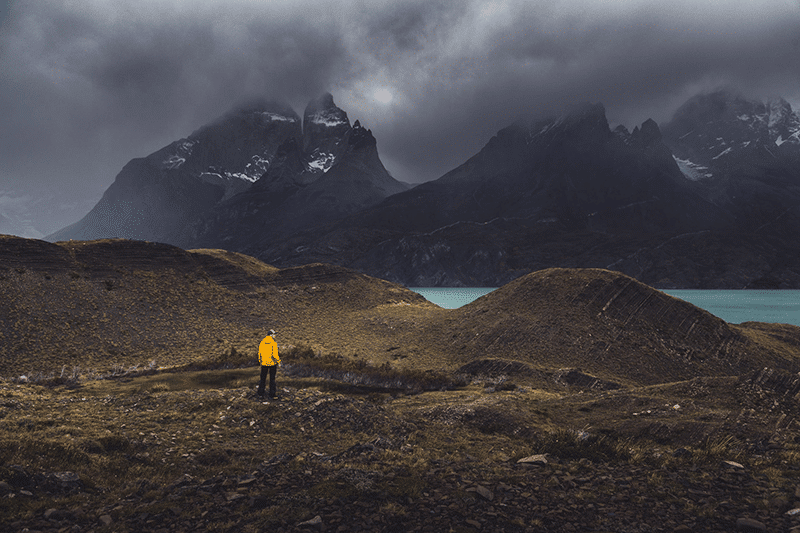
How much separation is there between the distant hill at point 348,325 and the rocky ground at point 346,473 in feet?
64.6

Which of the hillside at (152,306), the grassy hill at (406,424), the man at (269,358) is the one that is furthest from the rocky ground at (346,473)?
the hillside at (152,306)

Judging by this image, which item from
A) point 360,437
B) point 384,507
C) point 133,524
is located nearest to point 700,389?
point 360,437

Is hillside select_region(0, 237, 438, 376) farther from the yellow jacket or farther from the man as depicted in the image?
the yellow jacket

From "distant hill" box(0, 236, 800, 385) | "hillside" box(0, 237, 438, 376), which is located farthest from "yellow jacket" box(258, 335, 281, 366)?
"hillside" box(0, 237, 438, 376)

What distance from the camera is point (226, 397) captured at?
19.6 m

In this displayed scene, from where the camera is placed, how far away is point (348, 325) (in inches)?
2132

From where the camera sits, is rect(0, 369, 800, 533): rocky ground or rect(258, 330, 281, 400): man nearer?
rect(0, 369, 800, 533): rocky ground

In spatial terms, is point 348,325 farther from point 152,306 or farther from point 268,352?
point 268,352

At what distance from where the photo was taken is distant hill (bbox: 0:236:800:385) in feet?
123

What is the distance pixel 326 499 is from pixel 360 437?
6.18 metres

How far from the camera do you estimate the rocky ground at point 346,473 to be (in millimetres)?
9336

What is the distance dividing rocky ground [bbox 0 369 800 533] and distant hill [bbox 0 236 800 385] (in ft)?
64.6

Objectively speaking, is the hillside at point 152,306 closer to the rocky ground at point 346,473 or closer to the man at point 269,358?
the rocky ground at point 346,473

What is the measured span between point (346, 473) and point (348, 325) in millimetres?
42643
